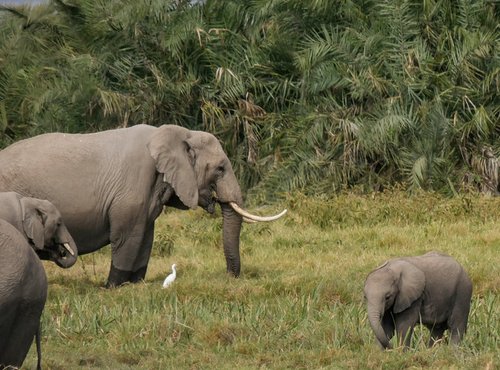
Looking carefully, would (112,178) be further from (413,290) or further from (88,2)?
(88,2)

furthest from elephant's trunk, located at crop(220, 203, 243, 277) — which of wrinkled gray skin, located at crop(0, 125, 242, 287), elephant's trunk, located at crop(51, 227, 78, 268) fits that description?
elephant's trunk, located at crop(51, 227, 78, 268)

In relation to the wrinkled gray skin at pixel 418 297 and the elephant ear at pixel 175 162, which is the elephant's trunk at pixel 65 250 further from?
the elephant ear at pixel 175 162

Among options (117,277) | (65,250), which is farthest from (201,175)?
(65,250)

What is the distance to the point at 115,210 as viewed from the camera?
12.5m

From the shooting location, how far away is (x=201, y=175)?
13008mm

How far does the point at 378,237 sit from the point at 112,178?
3.42 metres

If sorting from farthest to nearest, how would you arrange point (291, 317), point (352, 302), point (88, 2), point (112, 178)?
point (88, 2) < point (112, 178) < point (352, 302) < point (291, 317)

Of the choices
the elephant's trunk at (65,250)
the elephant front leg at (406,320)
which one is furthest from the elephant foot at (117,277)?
the elephant front leg at (406,320)

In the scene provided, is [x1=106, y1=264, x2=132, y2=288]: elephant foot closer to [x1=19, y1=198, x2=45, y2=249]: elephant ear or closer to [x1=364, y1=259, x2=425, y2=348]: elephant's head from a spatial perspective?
[x1=19, y1=198, x2=45, y2=249]: elephant ear

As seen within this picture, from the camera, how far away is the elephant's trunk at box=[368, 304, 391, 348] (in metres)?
8.99

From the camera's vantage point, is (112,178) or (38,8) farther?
(38,8)

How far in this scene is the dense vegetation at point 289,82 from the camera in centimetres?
1773

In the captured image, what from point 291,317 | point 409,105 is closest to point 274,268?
point 291,317

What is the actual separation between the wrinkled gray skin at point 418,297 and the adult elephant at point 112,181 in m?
3.14
